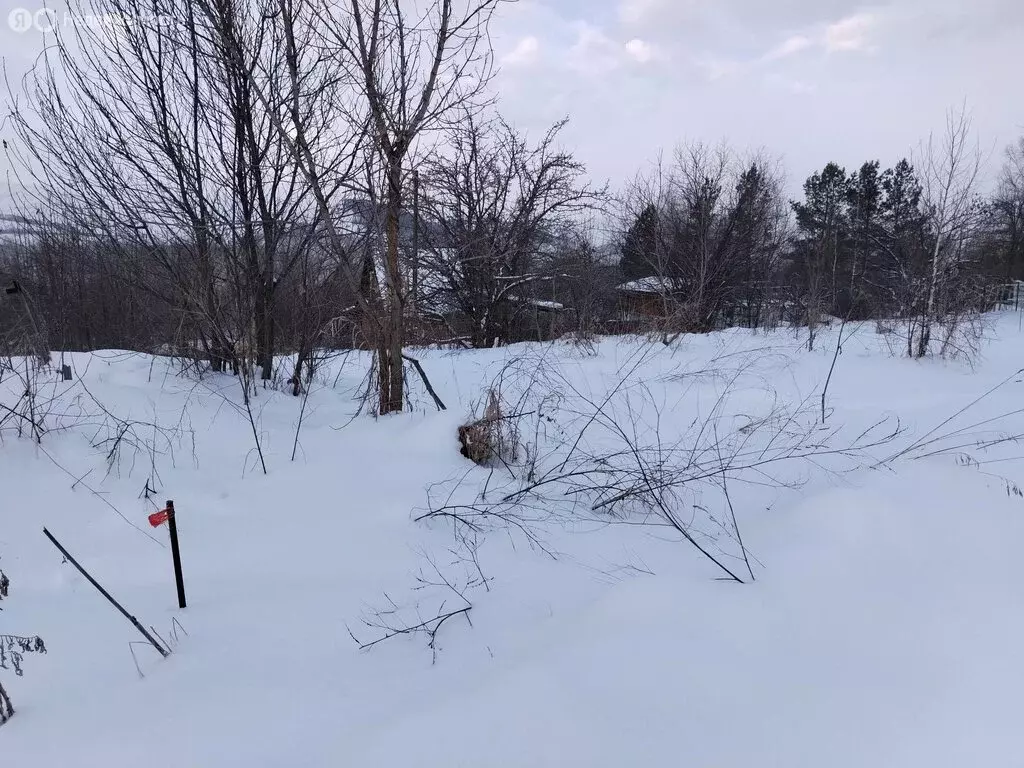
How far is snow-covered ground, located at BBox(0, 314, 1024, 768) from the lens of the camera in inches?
61.4

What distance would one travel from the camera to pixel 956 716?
148 cm

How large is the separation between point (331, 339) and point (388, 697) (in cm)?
468

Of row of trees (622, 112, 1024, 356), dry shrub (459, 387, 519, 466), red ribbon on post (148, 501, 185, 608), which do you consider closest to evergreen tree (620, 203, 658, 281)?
row of trees (622, 112, 1024, 356)

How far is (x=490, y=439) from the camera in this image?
407cm

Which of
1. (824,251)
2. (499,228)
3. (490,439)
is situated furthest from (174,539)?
(824,251)

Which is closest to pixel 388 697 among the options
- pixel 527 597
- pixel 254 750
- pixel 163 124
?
pixel 254 750

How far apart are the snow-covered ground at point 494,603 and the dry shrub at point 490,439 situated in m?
0.12

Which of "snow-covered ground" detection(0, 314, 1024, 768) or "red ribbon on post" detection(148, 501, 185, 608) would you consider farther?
"red ribbon on post" detection(148, 501, 185, 608)

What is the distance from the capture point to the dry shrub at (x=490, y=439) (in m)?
4.06

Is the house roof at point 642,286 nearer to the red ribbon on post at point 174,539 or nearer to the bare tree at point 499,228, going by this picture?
the bare tree at point 499,228

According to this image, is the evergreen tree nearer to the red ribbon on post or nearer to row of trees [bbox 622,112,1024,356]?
row of trees [bbox 622,112,1024,356]

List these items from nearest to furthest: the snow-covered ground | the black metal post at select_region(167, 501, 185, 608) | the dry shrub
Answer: the snow-covered ground
the black metal post at select_region(167, 501, 185, 608)
the dry shrub

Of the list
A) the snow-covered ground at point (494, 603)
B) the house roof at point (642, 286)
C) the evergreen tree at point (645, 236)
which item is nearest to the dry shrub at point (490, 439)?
the snow-covered ground at point (494, 603)

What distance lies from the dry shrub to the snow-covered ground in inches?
4.8
